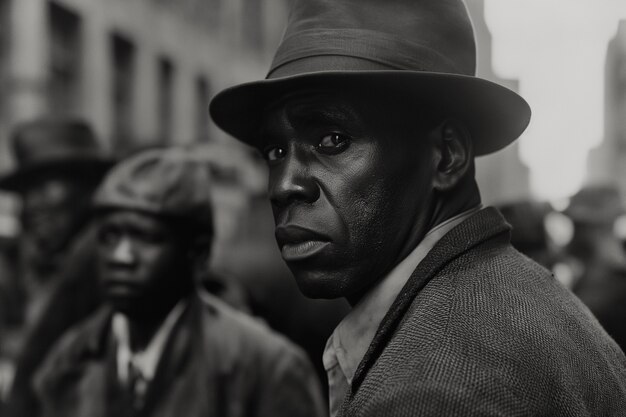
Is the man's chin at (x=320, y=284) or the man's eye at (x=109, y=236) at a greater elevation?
the man's chin at (x=320, y=284)

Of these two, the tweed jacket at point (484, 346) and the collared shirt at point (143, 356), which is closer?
the tweed jacket at point (484, 346)

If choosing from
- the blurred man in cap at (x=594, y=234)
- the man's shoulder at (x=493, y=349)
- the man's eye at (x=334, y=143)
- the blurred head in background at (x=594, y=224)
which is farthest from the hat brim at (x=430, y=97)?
the blurred head in background at (x=594, y=224)

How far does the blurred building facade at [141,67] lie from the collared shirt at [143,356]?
3.12m

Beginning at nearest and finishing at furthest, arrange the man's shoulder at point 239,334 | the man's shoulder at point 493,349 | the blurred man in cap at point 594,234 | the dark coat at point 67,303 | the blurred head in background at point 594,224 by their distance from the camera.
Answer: the man's shoulder at point 493,349 < the man's shoulder at point 239,334 < the dark coat at point 67,303 < the blurred man in cap at point 594,234 < the blurred head in background at point 594,224

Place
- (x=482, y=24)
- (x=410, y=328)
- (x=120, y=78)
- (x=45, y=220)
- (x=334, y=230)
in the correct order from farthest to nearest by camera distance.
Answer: (x=482, y=24) → (x=120, y=78) → (x=45, y=220) → (x=334, y=230) → (x=410, y=328)

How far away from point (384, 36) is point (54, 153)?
16.7 ft

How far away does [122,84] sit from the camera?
20125mm

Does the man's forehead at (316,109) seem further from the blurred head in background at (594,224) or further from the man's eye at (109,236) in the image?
the blurred head in background at (594,224)

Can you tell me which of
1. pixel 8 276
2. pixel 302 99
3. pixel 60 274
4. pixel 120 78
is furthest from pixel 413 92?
pixel 120 78

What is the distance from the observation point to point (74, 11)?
16.9 m

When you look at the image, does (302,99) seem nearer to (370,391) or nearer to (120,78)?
(370,391)

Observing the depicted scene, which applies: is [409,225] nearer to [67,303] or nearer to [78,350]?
[78,350]

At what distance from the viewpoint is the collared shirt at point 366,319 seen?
2.43 m

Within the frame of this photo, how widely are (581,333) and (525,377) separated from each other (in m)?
0.41
